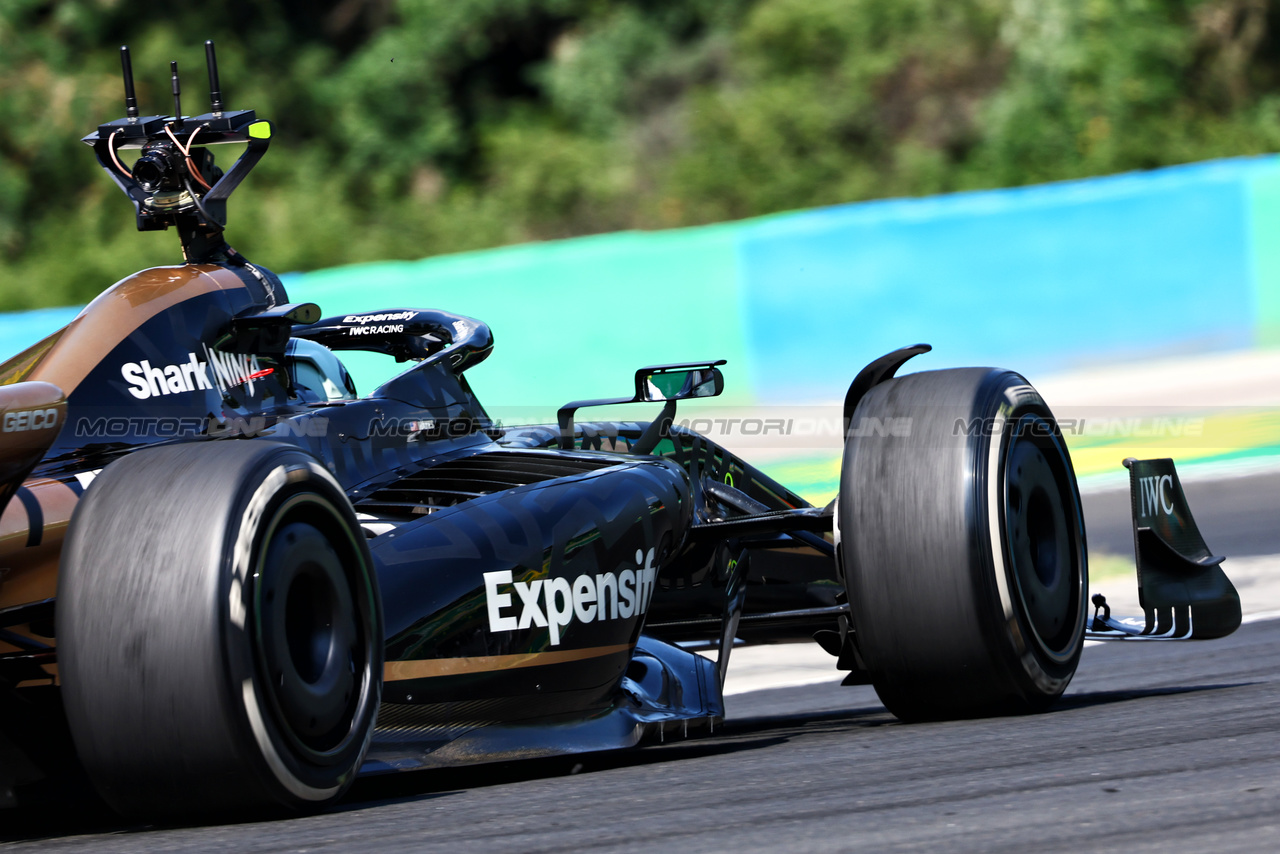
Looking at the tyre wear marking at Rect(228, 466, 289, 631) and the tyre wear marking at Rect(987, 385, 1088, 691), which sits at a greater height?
the tyre wear marking at Rect(228, 466, 289, 631)

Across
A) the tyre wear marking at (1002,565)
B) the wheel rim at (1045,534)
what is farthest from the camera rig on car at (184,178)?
the wheel rim at (1045,534)

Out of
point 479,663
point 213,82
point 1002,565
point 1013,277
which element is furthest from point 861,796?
point 1013,277

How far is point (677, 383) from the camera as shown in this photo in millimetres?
5055

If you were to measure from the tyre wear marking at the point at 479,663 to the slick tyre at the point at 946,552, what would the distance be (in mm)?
746

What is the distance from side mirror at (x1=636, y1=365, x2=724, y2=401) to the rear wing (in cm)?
127

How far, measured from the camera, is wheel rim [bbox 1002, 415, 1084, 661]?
4.44 m

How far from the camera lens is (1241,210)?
11.2 metres

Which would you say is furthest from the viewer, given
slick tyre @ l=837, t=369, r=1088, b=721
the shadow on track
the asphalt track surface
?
the shadow on track

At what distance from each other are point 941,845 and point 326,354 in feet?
8.98

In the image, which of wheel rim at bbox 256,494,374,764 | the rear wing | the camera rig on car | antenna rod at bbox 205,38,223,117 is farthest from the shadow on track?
antenna rod at bbox 205,38,223,117

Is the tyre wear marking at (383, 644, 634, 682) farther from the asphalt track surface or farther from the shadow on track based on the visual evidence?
the shadow on track

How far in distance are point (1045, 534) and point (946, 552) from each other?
60 cm

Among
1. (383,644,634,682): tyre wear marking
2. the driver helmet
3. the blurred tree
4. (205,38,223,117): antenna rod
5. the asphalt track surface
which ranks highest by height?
the blurred tree

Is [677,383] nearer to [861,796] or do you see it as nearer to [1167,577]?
[1167,577]
